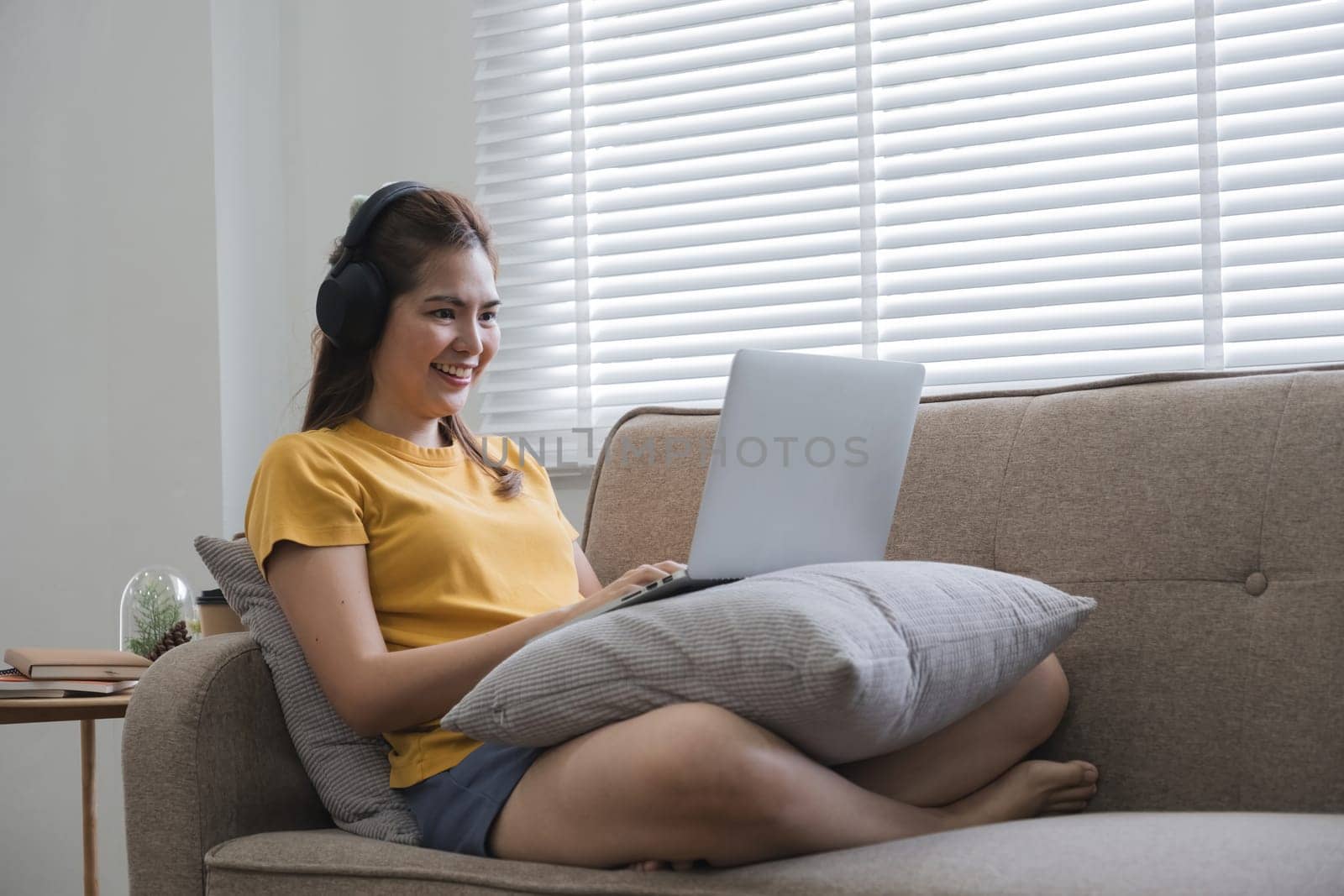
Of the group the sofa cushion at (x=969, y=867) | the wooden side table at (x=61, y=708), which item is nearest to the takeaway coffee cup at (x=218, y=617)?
the wooden side table at (x=61, y=708)

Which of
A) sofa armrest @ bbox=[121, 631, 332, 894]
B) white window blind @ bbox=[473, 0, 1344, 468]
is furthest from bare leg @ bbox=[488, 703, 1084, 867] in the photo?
white window blind @ bbox=[473, 0, 1344, 468]

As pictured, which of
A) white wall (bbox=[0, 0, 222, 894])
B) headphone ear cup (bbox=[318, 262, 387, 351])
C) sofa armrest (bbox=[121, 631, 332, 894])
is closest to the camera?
Answer: sofa armrest (bbox=[121, 631, 332, 894])

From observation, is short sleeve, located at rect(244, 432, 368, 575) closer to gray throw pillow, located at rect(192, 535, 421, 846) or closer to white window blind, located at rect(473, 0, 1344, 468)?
gray throw pillow, located at rect(192, 535, 421, 846)

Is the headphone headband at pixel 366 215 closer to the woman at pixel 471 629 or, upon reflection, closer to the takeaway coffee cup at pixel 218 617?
the woman at pixel 471 629

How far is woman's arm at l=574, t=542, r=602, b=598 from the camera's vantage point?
1616mm

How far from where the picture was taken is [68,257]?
102 inches

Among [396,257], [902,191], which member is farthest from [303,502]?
[902,191]

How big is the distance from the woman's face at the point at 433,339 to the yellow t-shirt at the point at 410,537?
53mm

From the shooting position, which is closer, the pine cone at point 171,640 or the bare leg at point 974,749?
the bare leg at point 974,749

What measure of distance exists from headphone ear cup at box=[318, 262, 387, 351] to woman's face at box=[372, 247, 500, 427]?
0.08ft

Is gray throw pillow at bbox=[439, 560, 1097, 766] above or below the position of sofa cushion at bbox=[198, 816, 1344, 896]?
above

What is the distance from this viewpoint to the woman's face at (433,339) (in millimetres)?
1509

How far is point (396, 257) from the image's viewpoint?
4.99ft

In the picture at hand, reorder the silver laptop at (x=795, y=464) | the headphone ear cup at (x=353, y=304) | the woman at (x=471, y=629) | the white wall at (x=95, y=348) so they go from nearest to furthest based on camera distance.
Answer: the woman at (x=471, y=629), the silver laptop at (x=795, y=464), the headphone ear cup at (x=353, y=304), the white wall at (x=95, y=348)
